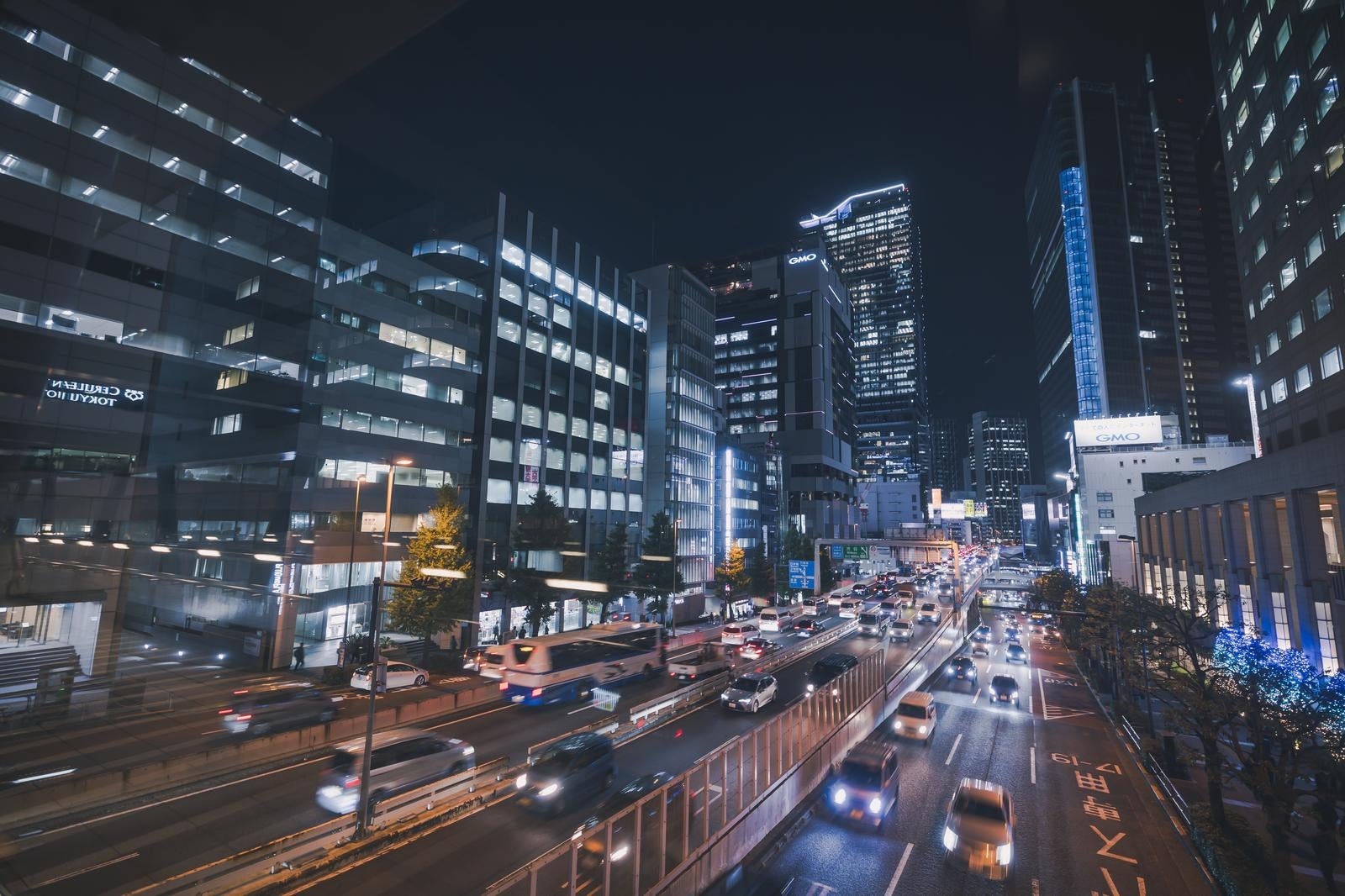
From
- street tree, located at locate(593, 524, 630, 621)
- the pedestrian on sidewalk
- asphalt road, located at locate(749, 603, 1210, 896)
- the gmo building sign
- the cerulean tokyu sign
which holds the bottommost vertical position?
asphalt road, located at locate(749, 603, 1210, 896)

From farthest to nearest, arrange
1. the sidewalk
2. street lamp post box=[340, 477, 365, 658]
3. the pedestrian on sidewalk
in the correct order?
street lamp post box=[340, 477, 365, 658]
the sidewalk
the pedestrian on sidewalk

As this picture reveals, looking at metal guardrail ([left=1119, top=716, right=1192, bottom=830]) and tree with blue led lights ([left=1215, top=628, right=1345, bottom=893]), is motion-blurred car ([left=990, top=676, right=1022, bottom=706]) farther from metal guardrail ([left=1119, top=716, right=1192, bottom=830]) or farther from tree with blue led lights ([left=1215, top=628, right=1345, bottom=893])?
tree with blue led lights ([left=1215, top=628, right=1345, bottom=893])

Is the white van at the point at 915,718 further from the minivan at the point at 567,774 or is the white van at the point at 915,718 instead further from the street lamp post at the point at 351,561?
the street lamp post at the point at 351,561

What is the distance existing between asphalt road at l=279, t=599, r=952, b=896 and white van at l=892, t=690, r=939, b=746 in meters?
7.09

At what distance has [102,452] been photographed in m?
10.5

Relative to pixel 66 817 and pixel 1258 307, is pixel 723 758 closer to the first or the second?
pixel 66 817

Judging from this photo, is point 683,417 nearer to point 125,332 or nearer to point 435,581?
point 435,581

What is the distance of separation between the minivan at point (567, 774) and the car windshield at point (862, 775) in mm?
6274

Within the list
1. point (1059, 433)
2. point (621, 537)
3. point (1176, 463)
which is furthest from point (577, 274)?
point (1059, 433)

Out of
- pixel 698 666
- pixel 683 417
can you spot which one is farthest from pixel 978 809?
pixel 683 417

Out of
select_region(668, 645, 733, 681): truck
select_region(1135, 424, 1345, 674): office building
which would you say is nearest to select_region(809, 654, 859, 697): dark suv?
select_region(668, 645, 733, 681): truck

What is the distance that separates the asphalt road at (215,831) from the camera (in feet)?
33.4

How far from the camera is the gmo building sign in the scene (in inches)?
3105

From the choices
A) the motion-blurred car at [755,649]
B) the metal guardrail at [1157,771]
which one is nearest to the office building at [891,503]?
the motion-blurred car at [755,649]
